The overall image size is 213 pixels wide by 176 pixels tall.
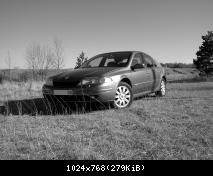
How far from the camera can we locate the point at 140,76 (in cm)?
676

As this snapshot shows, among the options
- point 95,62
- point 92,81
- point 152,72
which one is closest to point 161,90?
point 152,72

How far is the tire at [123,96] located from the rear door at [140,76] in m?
0.37

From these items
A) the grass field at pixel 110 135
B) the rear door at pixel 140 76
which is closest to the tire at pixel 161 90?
the rear door at pixel 140 76

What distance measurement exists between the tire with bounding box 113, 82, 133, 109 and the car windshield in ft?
2.14

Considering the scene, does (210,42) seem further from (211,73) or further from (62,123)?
(62,123)

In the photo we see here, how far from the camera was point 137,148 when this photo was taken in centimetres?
315

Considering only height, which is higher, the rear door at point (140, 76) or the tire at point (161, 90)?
the rear door at point (140, 76)

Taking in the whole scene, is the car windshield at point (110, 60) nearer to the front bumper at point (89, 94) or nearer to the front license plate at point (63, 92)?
the front bumper at point (89, 94)

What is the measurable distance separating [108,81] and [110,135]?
203cm

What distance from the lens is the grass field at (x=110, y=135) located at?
9.66 feet

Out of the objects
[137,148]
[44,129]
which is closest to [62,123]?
[44,129]

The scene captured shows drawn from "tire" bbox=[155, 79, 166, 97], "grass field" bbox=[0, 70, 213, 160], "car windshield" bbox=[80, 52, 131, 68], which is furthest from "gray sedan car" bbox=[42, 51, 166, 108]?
"tire" bbox=[155, 79, 166, 97]

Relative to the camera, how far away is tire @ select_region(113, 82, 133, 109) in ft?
19.3
